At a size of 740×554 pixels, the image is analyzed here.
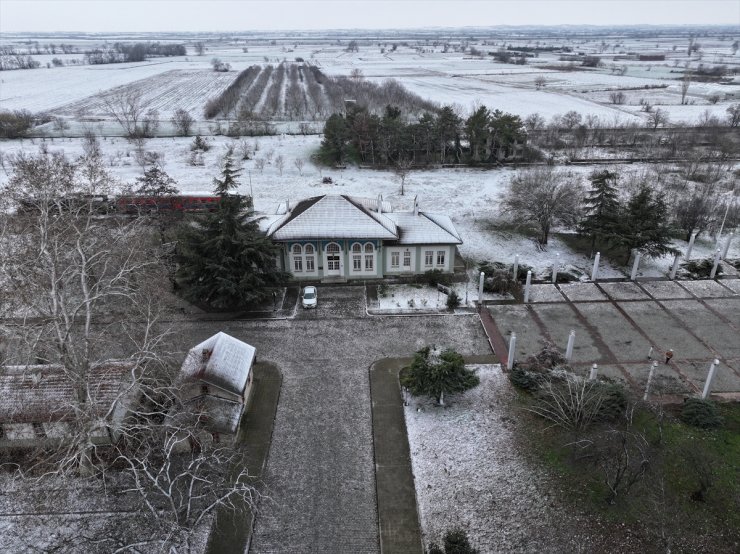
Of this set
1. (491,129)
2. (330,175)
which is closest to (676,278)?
(491,129)

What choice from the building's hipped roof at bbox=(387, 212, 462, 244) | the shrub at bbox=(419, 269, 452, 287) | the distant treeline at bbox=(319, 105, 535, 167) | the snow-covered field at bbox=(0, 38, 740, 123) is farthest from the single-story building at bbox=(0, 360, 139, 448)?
the snow-covered field at bbox=(0, 38, 740, 123)

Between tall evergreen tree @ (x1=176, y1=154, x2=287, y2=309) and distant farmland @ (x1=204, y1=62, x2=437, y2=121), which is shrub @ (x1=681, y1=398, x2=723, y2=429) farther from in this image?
distant farmland @ (x1=204, y1=62, x2=437, y2=121)

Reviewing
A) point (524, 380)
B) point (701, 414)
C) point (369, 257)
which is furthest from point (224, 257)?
point (701, 414)

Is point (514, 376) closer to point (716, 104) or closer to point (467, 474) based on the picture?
point (467, 474)

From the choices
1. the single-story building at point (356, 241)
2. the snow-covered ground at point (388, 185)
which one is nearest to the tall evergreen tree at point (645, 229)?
the snow-covered ground at point (388, 185)

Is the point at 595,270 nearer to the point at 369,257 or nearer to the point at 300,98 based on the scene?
the point at 369,257

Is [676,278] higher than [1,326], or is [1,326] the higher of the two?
[1,326]
